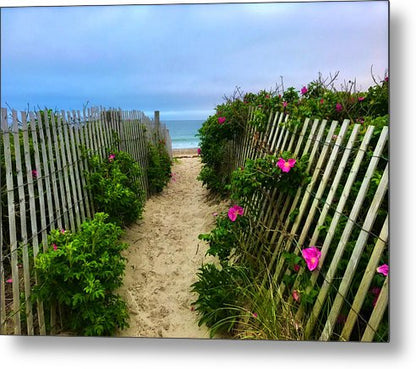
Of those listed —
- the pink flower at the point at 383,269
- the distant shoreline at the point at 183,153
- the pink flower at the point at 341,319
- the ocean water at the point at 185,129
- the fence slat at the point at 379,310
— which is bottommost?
the distant shoreline at the point at 183,153

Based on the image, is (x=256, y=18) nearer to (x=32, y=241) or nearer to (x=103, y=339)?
(x=32, y=241)

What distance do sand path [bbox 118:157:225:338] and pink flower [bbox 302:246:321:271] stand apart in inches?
29.8

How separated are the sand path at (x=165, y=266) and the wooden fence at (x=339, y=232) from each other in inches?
24.2

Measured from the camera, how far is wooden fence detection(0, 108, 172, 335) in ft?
6.49

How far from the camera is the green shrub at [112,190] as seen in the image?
3.10 m

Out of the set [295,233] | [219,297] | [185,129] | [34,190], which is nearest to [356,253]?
[295,233]

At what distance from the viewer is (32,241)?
210cm

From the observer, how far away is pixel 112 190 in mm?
3176

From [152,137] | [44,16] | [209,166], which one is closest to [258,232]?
[44,16]

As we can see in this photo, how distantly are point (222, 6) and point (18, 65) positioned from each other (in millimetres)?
1262

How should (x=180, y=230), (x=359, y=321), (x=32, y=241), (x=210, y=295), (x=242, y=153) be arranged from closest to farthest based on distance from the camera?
(x=359, y=321), (x=32, y=241), (x=210, y=295), (x=180, y=230), (x=242, y=153)

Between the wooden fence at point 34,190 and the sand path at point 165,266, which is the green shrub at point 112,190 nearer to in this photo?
the wooden fence at point 34,190

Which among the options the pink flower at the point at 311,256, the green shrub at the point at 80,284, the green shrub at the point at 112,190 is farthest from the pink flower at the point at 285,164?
the green shrub at the point at 112,190

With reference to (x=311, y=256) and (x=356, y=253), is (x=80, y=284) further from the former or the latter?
(x=356, y=253)
